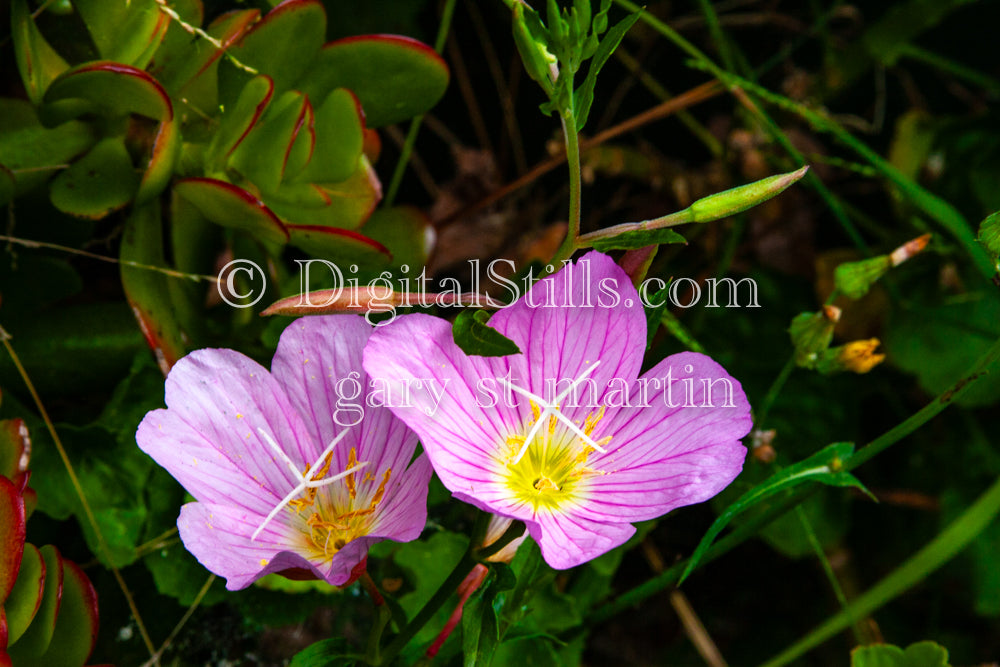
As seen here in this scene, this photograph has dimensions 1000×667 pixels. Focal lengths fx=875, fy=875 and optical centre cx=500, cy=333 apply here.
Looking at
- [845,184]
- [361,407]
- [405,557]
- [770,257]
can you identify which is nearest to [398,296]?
[361,407]

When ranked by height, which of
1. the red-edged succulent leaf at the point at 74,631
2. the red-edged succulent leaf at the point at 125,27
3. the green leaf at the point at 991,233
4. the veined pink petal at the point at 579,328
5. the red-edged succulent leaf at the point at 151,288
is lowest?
the red-edged succulent leaf at the point at 74,631

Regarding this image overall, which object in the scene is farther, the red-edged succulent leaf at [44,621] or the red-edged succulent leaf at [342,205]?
the red-edged succulent leaf at [342,205]

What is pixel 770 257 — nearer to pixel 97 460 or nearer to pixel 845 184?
pixel 845 184

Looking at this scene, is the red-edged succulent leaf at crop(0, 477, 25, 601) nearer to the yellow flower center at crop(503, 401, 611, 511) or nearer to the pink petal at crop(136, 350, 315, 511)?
the pink petal at crop(136, 350, 315, 511)

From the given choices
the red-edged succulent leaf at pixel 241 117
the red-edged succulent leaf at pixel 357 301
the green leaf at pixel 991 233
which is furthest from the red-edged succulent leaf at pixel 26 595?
the green leaf at pixel 991 233

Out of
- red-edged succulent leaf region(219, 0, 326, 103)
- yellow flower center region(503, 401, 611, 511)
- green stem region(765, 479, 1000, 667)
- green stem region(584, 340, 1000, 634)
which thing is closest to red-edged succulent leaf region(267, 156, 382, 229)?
red-edged succulent leaf region(219, 0, 326, 103)

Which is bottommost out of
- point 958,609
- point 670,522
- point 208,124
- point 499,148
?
point 958,609

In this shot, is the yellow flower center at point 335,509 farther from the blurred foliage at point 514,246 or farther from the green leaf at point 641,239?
the green leaf at point 641,239
